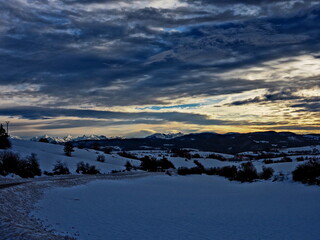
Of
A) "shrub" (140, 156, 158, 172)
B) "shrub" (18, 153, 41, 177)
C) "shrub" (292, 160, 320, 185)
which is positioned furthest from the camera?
"shrub" (140, 156, 158, 172)

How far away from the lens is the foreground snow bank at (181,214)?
1274 cm

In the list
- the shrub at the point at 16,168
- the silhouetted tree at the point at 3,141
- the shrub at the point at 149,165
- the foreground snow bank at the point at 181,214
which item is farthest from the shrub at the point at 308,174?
the silhouetted tree at the point at 3,141

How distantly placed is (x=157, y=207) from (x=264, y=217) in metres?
5.97

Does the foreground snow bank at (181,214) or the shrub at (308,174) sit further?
the shrub at (308,174)

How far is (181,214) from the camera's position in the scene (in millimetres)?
17031

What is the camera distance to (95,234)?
39.4 feet

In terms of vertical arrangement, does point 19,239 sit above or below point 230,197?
above

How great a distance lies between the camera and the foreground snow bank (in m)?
12.7

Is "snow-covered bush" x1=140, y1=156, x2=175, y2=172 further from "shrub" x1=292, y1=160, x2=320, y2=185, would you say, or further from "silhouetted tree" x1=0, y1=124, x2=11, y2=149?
"shrub" x1=292, y1=160, x2=320, y2=185

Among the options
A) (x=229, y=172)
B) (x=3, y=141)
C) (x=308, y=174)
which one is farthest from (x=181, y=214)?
(x=3, y=141)

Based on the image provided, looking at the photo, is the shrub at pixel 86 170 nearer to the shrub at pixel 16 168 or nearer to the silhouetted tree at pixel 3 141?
the shrub at pixel 16 168

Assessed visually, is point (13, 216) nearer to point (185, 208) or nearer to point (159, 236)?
point (159, 236)

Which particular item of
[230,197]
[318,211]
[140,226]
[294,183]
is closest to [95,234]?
[140,226]

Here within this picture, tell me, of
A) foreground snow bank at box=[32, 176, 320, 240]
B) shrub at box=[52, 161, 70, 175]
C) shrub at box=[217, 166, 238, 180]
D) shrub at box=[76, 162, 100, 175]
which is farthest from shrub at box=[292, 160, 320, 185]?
shrub at box=[76, 162, 100, 175]
